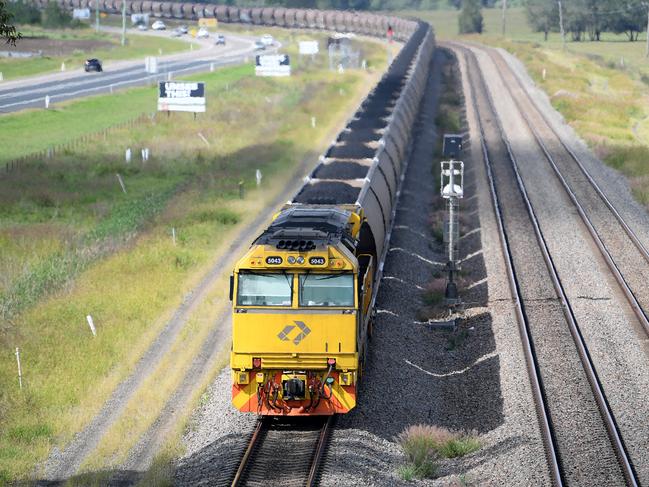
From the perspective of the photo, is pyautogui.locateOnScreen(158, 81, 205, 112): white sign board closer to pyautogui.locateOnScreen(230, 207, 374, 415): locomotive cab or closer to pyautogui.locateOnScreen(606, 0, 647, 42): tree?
pyautogui.locateOnScreen(230, 207, 374, 415): locomotive cab

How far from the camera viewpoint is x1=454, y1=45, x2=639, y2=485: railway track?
56.1 feet

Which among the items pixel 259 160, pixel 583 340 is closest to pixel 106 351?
pixel 583 340

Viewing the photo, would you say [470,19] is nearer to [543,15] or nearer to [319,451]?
[543,15]

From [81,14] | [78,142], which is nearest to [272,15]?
[81,14]

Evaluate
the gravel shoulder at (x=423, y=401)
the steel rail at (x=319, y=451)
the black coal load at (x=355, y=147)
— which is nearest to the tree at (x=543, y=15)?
the black coal load at (x=355, y=147)

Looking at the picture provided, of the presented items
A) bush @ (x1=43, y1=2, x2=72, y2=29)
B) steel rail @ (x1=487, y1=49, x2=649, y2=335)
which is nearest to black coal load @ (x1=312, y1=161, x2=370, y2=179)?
steel rail @ (x1=487, y1=49, x2=649, y2=335)

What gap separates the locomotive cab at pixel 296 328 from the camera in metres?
18.1

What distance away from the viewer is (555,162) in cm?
4812

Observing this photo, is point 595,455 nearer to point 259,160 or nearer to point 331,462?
point 331,462

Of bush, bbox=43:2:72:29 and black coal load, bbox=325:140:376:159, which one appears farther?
bush, bbox=43:2:72:29

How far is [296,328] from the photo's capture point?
18141mm

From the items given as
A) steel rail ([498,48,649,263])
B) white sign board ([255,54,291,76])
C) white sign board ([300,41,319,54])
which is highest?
white sign board ([300,41,319,54])

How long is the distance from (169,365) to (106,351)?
1.68m

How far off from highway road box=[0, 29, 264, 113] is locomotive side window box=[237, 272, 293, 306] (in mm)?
52830
